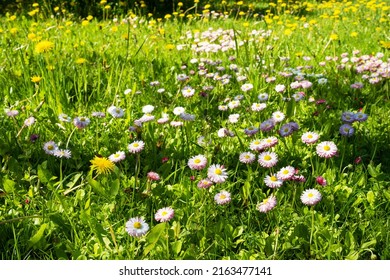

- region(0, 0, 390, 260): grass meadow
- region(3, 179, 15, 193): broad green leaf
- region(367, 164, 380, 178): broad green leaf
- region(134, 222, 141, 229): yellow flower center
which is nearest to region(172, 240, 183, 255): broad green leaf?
region(0, 0, 390, 260): grass meadow

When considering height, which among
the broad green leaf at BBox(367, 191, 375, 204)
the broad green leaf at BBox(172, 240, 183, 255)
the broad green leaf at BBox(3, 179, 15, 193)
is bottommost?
the broad green leaf at BBox(172, 240, 183, 255)

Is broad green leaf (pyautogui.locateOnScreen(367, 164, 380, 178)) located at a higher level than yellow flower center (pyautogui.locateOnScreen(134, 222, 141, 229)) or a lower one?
lower

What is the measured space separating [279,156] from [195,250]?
76 cm

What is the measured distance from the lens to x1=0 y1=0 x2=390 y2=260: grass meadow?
1.57m

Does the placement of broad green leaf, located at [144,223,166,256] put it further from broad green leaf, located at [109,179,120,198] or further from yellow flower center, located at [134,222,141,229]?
broad green leaf, located at [109,179,120,198]

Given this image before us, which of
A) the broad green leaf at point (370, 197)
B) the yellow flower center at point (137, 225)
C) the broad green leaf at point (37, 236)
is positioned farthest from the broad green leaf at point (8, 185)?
the broad green leaf at point (370, 197)

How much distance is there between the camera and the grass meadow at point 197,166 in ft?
5.16

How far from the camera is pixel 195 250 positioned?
1.53 m

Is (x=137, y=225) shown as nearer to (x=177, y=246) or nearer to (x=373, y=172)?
(x=177, y=246)

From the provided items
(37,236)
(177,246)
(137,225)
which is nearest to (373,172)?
(177,246)

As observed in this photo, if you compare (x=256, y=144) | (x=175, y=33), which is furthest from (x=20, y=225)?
(x=175, y=33)

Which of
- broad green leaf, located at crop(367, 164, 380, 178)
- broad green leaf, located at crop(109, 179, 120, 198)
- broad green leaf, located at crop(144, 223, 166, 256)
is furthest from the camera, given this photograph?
broad green leaf, located at crop(367, 164, 380, 178)

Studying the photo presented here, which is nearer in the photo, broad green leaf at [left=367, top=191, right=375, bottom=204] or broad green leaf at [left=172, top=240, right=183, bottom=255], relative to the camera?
broad green leaf at [left=172, top=240, right=183, bottom=255]
